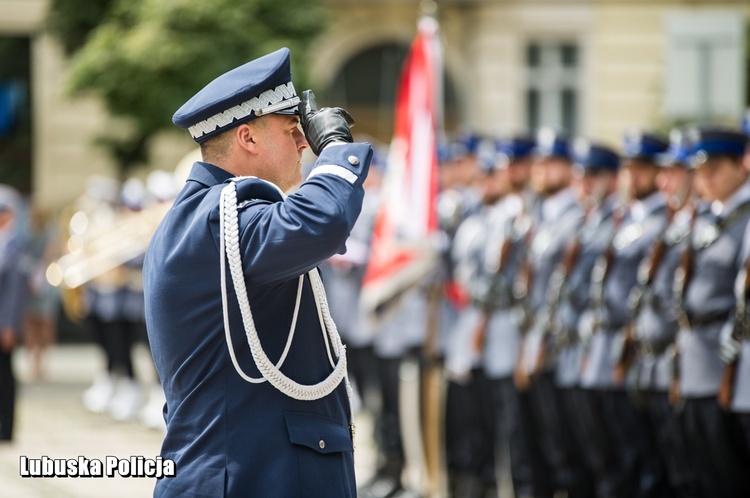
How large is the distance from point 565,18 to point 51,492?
16.4 metres

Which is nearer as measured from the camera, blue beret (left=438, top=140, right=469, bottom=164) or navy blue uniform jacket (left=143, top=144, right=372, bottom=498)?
navy blue uniform jacket (left=143, top=144, right=372, bottom=498)

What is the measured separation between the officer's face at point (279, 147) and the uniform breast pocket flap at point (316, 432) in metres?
0.63

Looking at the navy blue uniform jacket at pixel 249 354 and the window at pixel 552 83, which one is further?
the window at pixel 552 83

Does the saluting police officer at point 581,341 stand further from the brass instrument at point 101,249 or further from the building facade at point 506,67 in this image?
the building facade at point 506,67

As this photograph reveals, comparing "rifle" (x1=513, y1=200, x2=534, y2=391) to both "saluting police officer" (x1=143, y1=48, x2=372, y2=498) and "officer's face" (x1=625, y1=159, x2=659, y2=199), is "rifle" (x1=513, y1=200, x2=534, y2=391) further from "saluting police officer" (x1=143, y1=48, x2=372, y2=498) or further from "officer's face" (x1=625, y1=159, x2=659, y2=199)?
"saluting police officer" (x1=143, y1=48, x2=372, y2=498)

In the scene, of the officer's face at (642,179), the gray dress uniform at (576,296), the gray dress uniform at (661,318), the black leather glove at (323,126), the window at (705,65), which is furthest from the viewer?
the window at (705,65)

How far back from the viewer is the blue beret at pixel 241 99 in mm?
3533

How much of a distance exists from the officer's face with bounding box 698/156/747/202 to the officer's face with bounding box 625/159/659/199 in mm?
1018

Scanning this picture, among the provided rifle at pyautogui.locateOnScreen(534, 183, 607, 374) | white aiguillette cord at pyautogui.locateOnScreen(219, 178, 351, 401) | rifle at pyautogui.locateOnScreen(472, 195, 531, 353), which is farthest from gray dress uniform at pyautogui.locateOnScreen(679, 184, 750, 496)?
white aiguillette cord at pyautogui.locateOnScreen(219, 178, 351, 401)

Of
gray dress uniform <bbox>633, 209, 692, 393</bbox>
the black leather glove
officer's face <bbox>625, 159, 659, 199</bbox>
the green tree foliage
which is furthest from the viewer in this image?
the green tree foliage

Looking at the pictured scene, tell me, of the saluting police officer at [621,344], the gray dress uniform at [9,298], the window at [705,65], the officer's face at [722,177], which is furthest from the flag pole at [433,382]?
the gray dress uniform at [9,298]

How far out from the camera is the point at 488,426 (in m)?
8.78

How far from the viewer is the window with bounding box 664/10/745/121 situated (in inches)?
433

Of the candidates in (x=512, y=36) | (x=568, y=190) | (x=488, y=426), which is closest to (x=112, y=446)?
(x=488, y=426)
